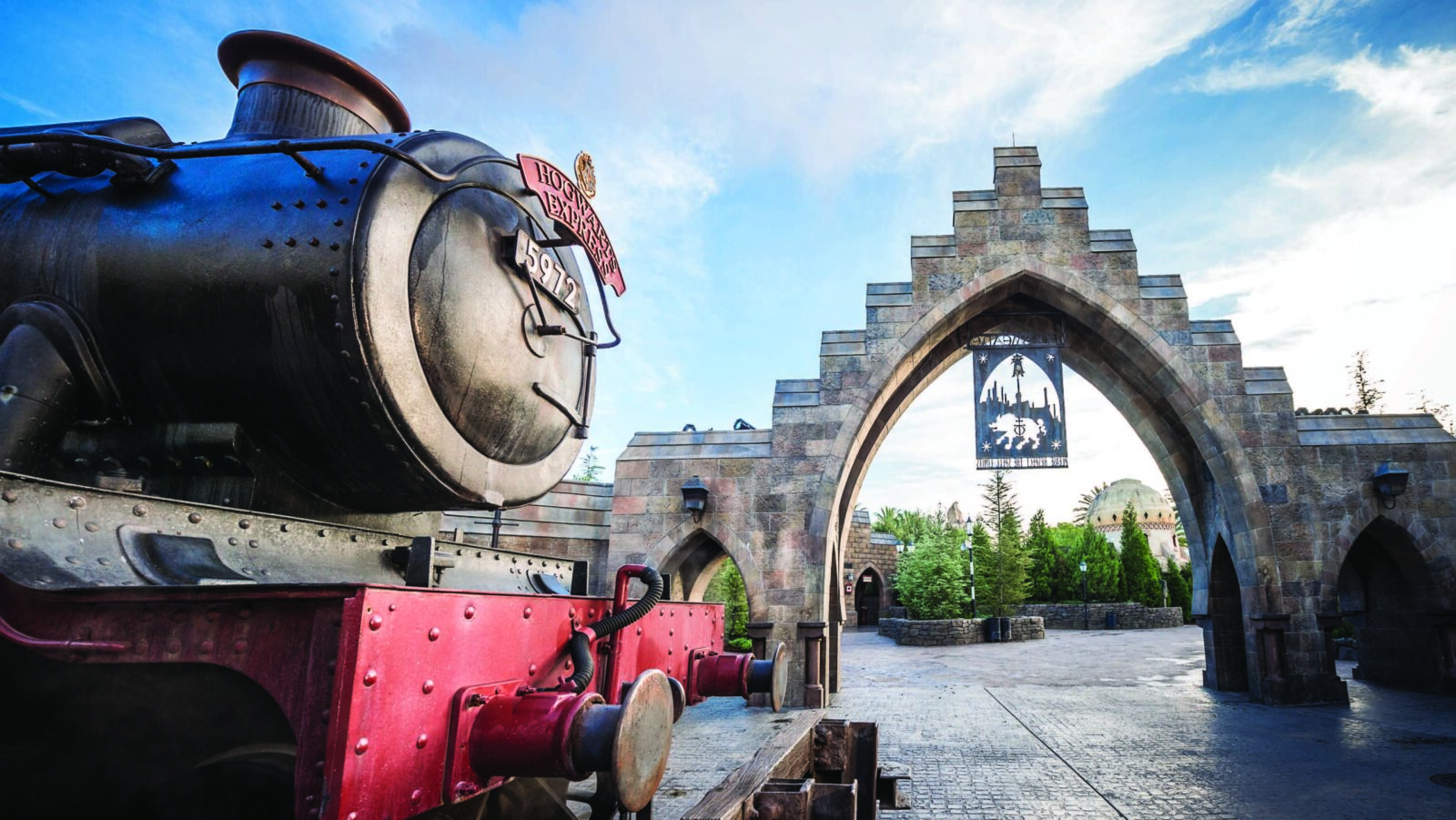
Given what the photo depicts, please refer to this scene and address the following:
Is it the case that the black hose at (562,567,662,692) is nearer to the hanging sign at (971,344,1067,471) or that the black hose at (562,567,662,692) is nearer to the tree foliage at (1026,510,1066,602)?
the hanging sign at (971,344,1067,471)

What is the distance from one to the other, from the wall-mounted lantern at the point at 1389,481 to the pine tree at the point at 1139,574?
25.3m

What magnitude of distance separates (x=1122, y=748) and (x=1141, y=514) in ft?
179

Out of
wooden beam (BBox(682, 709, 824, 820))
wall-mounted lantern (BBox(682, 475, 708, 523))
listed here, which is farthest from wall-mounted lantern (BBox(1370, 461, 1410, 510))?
wooden beam (BBox(682, 709, 824, 820))

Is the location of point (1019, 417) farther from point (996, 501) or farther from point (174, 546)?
point (996, 501)

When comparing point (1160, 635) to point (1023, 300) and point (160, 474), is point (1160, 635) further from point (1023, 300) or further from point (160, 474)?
point (160, 474)

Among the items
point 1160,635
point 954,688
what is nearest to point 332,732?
point 954,688

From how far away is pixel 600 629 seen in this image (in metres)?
2.66

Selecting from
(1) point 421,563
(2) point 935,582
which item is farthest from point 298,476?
(2) point 935,582

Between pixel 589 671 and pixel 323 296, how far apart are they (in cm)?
141

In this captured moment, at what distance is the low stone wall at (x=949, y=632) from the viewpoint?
75.0ft

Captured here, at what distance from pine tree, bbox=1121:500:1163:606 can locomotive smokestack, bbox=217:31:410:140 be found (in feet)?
119

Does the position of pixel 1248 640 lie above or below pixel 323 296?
below

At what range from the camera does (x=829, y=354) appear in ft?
36.4

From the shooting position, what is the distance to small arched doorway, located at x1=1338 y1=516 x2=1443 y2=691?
10445mm
